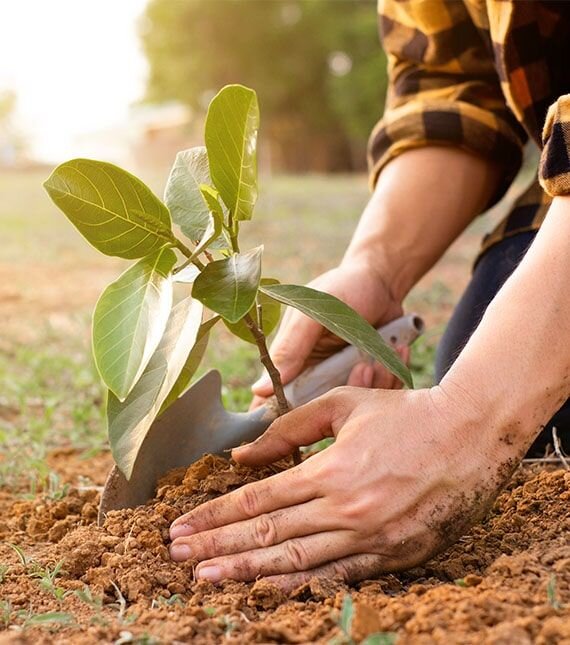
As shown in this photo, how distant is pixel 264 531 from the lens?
122 centimetres

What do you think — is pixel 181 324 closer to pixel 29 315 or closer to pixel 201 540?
pixel 201 540

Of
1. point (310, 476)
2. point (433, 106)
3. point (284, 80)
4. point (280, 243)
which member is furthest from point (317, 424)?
point (284, 80)

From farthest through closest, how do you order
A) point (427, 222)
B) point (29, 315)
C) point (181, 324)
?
point (29, 315) < point (427, 222) < point (181, 324)

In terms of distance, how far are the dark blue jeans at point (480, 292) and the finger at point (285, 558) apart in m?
0.85

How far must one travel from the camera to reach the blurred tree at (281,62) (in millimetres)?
20844

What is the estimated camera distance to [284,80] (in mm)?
20938

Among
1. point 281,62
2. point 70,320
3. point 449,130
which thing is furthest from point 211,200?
point 281,62

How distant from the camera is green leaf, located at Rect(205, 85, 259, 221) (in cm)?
121

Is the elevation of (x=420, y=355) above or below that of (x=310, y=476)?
above

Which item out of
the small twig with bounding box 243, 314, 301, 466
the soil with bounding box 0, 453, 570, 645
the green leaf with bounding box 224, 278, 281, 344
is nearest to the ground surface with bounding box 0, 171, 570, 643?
the soil with bounding box 0, 453, 570, 645

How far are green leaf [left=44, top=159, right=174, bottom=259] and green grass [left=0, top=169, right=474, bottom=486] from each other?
75 cm

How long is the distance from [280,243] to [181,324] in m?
4.58

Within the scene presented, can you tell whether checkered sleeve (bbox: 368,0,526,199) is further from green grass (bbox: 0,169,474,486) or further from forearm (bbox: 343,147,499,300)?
green grass (bbox: 0,169,474,486)

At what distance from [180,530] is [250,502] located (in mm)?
125
